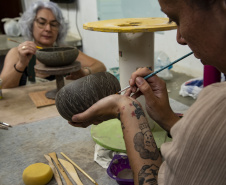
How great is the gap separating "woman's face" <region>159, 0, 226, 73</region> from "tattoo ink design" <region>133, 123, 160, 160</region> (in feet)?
1.05

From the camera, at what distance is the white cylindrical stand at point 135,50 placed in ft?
3.59

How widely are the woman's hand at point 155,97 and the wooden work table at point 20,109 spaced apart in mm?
647

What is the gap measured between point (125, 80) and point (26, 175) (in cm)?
60

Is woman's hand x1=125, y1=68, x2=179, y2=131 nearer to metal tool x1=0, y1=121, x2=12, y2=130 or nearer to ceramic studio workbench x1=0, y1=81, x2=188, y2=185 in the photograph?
ceramic studio workbench x1=0, y1=81, x2=188, y2=185

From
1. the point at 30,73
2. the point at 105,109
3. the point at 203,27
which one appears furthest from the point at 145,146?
the point at 30,73

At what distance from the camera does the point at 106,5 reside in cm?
269

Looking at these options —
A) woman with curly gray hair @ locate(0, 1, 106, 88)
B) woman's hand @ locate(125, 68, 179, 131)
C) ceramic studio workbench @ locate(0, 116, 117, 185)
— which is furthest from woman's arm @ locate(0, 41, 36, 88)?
woman's hand @ locate(125, 68, 179, 131)

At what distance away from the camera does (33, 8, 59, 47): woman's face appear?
214 cm

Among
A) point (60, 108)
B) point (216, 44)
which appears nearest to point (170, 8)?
point (216, 44)

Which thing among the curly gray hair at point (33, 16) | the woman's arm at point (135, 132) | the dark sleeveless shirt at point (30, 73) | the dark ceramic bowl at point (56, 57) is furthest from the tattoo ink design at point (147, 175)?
A: the curly gray hair at point (33, 16)

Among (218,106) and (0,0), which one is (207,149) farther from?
(0,0)

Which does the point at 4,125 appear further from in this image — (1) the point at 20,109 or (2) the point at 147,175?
(2) the point at 147,175

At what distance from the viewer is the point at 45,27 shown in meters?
2.15

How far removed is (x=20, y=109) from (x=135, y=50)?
806 millimetres
